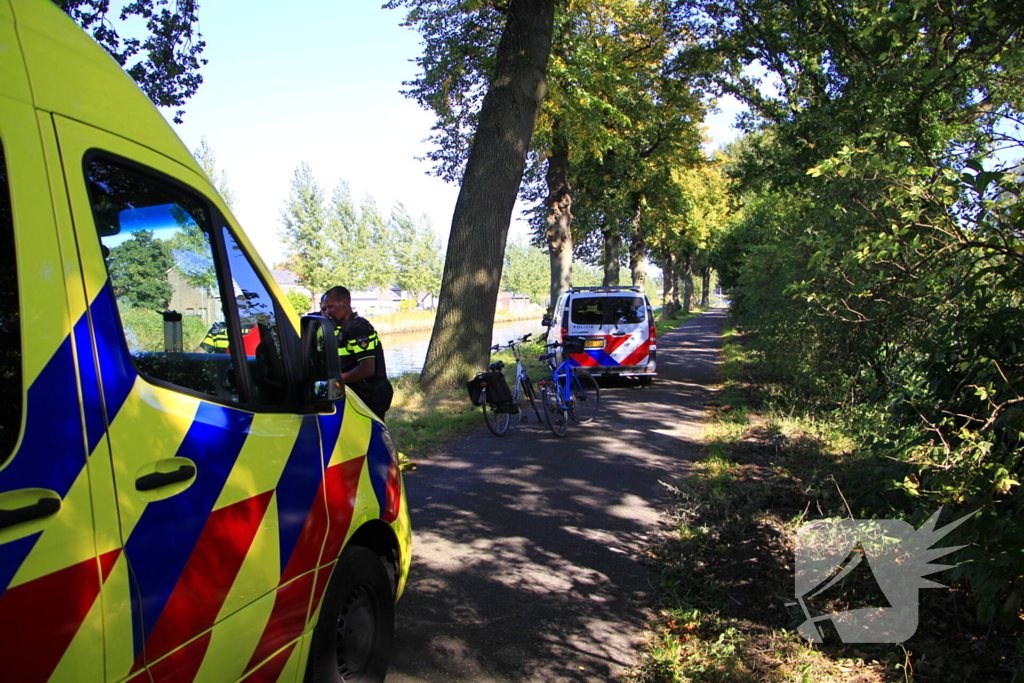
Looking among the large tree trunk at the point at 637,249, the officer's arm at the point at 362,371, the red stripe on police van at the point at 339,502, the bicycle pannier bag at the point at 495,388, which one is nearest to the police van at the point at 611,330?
the bicycle pannier bag at the point at 495,388

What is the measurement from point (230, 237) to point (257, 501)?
3.15 feet

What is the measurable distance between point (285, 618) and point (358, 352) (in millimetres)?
3972

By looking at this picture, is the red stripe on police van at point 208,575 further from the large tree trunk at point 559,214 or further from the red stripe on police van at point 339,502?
the large tree trunk at point 559,214

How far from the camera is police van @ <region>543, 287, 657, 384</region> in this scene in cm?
1461

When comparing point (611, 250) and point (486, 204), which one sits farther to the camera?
point (611, 250)

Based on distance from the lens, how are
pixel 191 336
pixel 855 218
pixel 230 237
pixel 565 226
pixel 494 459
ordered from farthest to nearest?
pixel 565 226
pixel 494 459
pixel 855 218
pixel 230 237
pixel 191 336

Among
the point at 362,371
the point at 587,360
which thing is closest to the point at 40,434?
the point at 362,371

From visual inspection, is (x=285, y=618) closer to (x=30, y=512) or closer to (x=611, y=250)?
(x=30, y=512)

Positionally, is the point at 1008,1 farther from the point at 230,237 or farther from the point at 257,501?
the point at 257,501

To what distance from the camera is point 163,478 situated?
2.04 m

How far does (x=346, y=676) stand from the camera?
3014 mm

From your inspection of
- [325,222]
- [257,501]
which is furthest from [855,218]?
[325,222]

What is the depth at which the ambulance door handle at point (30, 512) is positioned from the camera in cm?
157

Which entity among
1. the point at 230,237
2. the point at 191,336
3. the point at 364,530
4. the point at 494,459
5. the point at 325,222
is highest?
the point at 325,222
